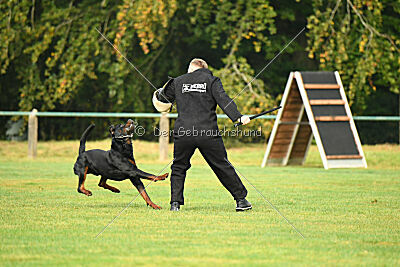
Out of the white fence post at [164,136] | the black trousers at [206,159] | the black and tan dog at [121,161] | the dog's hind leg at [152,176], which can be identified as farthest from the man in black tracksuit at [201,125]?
the white fence post at [164,136]

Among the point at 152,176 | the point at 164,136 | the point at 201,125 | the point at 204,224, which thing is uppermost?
the point at 201,125

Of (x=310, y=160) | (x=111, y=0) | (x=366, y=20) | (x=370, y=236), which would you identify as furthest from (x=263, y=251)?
(x=111, y=0)

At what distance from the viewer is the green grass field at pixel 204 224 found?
216 inches

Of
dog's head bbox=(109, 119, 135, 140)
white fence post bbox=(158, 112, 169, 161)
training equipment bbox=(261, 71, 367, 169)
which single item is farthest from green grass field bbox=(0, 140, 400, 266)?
white fence post bbox=(158, 112, 169, 161)

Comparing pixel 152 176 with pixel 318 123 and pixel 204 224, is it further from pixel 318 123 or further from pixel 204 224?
pixel 318 123

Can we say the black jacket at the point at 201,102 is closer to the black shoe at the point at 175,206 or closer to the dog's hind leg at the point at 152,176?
the dog's hind leg at the point at 152,176

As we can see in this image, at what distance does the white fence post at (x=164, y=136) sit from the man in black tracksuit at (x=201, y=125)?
9351 mm

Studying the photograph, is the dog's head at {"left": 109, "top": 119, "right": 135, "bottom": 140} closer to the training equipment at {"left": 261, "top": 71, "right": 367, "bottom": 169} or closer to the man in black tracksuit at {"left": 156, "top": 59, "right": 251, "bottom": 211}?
the man in black tracksuit at {"left": 156, "top": 59, "right": 251, "bottom": 211}

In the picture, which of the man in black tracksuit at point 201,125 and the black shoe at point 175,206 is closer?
the man in black tracksuit at point 201,125

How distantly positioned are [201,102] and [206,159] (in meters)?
0.61

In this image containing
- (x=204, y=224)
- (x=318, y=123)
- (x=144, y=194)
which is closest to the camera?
(x=204, y=224)

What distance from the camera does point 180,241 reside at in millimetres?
6105

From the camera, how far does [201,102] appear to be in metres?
8.09

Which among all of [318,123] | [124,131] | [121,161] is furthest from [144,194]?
[318,123]
